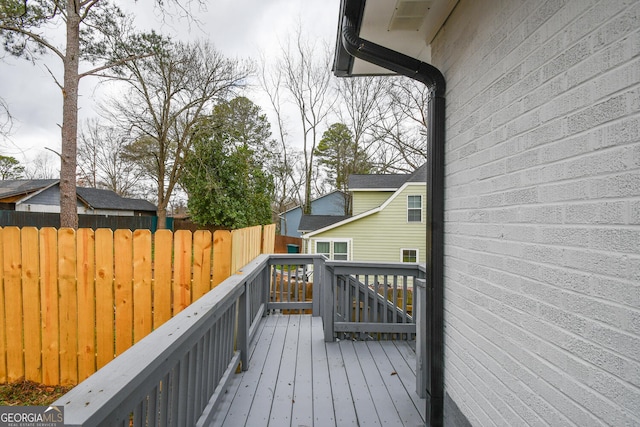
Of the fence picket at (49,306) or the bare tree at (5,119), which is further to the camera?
the bare tree at (5,119)

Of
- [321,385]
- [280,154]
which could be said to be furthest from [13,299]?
[280,154]

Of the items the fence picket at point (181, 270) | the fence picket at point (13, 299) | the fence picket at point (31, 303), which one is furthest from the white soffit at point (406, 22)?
the fence picket at point (13, 299)

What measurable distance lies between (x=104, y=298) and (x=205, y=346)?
5.75 ft

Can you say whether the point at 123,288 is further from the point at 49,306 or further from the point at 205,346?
the point at 205,346

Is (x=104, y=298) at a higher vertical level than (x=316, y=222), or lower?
lower

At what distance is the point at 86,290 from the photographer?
9.96 ft

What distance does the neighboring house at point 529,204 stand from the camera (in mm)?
894

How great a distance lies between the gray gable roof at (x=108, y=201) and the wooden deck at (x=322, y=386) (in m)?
24.1

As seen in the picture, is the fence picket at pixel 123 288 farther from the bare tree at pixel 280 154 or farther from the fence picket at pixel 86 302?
the bare tree at pixel 280 154

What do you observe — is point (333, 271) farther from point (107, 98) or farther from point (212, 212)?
point (107, 98)

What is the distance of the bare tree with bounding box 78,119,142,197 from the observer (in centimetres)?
2112

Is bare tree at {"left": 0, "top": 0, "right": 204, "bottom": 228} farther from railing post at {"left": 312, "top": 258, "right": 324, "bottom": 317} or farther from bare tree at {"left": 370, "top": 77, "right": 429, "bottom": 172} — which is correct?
bare tree at {"left": 370, "top": 77, "right": 429, "bottom": 172}

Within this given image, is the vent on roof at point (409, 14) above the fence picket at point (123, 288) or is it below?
above

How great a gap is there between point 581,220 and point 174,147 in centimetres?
1591
